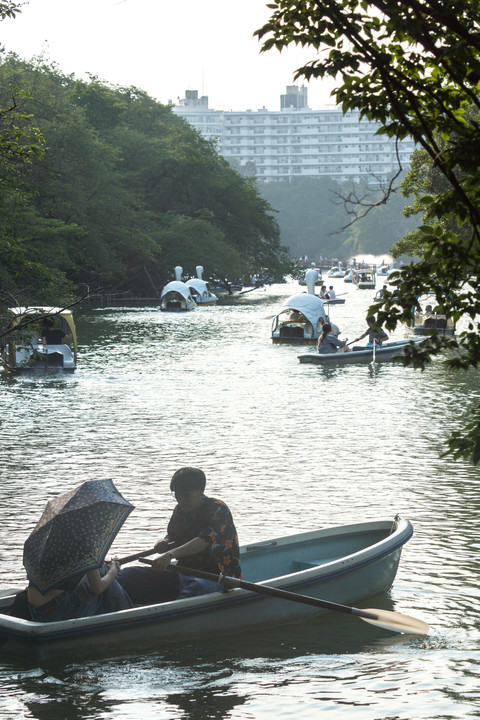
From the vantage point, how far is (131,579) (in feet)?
29.0

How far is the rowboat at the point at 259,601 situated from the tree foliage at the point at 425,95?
11.9ft

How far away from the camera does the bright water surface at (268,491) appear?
25.9 ft

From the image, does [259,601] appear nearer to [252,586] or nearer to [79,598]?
[252,586]

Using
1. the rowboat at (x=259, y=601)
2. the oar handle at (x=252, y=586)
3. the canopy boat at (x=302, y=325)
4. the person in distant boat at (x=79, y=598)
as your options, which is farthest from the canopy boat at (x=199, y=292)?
the person in distant boat at (x=79, y=598)

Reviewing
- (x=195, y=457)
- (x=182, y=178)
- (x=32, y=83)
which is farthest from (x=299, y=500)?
(x=182, y=178)

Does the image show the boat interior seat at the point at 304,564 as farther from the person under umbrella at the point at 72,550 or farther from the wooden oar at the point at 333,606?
the person under umbrella at the point at 72,550

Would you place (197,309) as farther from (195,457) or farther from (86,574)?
(86,574)

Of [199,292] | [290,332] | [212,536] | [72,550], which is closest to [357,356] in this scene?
[290,332]

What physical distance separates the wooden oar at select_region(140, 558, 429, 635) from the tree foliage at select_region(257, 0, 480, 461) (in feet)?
11.2

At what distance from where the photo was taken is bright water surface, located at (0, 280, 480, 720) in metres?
7.90

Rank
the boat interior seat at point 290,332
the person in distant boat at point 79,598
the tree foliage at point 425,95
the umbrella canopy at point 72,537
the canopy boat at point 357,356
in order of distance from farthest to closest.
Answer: the boat interior seat at point 290,332 → the canopy boat at point 357,356 → the person in distant boat at point 79,598 → the umbrella canopy at point 72,537 → the tree foliage at point 425,95

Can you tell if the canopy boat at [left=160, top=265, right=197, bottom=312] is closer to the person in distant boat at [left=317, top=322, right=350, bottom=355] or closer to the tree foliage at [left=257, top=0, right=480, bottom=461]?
the person in distant boat at [left=317, top=322, right=350, bottom=355]

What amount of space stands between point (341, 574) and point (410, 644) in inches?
32.9

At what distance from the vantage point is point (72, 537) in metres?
7.81
